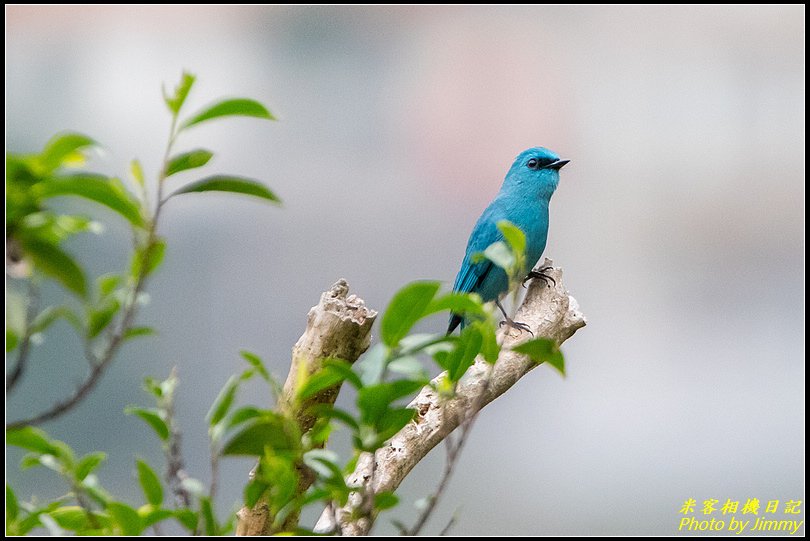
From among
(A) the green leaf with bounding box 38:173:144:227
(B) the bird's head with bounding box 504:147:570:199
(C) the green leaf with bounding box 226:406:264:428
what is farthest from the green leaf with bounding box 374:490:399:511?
(B) the bird's head with bounding box 504:147:570:199

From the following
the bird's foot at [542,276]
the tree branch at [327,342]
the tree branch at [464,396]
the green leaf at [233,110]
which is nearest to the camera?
the green leaf at [233,110]

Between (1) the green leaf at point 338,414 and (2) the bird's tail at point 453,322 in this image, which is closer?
(1) the green leaf at point 338,414

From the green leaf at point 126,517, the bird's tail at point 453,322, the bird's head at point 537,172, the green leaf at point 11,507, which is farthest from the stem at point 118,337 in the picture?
the bird's head at point 537,172

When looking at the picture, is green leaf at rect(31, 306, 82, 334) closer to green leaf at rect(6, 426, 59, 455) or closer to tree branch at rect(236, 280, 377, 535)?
green leaf at rect(6, 426, 59, 455)

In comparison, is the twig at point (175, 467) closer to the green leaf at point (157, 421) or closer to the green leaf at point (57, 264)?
the green leaf at point (157, 421)

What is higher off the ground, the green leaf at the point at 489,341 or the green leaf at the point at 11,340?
the green leaf at the point at 11,340

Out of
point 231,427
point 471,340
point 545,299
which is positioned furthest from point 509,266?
point 545,299

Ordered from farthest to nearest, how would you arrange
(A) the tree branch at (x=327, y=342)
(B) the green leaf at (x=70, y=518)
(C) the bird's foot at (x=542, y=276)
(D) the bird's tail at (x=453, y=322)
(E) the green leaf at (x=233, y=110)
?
1. (D) the bird's tail at (x=453, y=322)
2. (C) the bird's foot at (x=542, y=276)
3. (A) the tree branch at (x=327, y=342)
4. (B) the green leaf at (x=70, y=518)
5. (E) the green leaf at (x=233, y=110)
